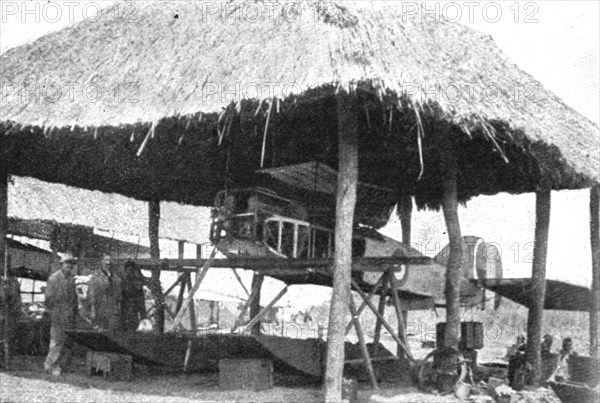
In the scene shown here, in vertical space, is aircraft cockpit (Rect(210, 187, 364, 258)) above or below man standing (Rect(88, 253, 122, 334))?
above

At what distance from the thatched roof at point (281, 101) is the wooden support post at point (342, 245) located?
356 mm

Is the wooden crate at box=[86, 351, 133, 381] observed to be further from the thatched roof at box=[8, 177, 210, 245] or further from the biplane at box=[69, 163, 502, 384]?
the thatched roof at box=[8, 177, 210, 245]

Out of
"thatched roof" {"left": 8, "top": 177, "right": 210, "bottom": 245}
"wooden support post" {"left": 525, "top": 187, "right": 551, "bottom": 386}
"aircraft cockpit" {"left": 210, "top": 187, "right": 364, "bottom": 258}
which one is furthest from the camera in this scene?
"thatched roof" {"left": 8, "top": 177, "right": 210, "bottom": 245}

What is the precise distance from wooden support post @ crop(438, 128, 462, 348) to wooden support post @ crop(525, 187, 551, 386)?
1.72 meters

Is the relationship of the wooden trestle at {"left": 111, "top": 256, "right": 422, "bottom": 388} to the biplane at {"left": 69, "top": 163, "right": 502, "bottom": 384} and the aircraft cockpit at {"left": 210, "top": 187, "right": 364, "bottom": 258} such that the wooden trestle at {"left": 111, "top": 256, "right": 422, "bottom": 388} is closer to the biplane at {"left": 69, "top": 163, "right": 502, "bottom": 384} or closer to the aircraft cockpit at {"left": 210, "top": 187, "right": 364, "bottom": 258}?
the biplane at {"left": 69, "top": 163, "right": 502, "bottom": 384}

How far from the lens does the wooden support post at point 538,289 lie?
11.2m

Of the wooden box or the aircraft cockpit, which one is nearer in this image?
the aircraft cockpit

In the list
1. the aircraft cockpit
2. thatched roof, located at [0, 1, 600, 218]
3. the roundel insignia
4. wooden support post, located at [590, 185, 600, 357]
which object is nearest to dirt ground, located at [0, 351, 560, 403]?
the aircraft cockpit

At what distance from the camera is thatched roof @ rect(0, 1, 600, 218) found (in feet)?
28.2

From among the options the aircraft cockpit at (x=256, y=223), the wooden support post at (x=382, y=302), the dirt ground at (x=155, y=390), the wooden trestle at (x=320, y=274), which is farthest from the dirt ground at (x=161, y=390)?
the aircraft cockpit at (x=256, y=223)

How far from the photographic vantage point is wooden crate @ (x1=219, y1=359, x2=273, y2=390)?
32.3 ft

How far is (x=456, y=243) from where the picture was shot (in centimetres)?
1048

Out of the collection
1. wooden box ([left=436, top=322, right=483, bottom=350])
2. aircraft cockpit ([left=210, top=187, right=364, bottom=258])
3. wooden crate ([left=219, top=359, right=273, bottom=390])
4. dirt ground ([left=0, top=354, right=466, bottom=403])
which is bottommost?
dirt ground ([left=0, top=354, right=466, bottom=403])

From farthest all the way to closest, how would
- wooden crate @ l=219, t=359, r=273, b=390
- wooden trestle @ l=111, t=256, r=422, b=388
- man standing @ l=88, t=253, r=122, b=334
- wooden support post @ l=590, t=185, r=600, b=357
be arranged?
wooden support post @ l=590, t=185, r=600, b=357
man standing @ l=88, t=253, r=122, b=334
wooden trestle @ l=111, t=256, r=422, b=388
wooden crate @ l=219, t=359, r=273, b=390
